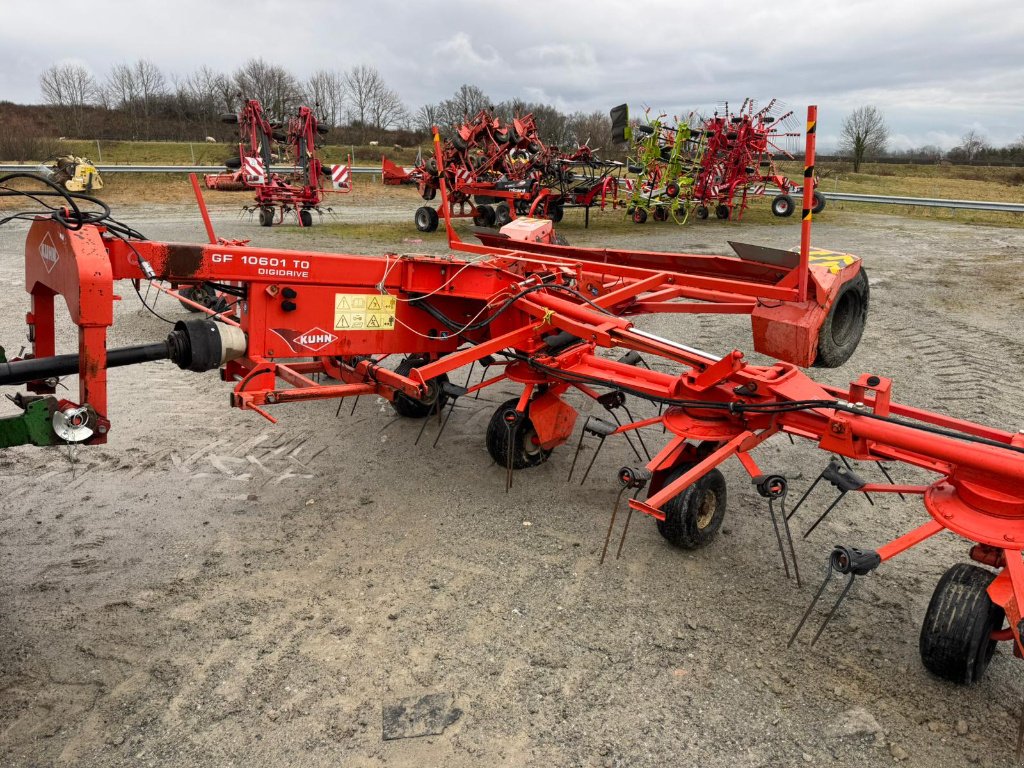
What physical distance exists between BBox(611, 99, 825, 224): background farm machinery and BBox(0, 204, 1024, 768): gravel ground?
13736 millimetres

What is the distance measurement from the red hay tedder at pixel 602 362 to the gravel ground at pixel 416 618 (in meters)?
0.26

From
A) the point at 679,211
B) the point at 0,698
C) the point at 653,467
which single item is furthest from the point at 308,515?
the point at 679,211

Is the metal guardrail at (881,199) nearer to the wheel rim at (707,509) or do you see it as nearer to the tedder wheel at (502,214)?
the tedder wheel at (502,214)

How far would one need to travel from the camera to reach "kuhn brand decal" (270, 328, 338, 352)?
4.14 m

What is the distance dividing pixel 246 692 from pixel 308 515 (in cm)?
150

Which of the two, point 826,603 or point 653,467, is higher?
point 653,467

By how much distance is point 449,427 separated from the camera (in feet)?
18.8

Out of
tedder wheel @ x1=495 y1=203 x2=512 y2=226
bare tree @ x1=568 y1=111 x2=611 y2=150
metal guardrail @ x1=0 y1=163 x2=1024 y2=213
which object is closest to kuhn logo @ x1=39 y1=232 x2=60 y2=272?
tedder wheel @ x1=495 y1=203 x2=512 y2=226

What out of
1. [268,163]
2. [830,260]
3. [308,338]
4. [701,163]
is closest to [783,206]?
[701,163]

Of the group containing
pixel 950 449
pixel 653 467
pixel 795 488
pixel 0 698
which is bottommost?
pixel 0 698

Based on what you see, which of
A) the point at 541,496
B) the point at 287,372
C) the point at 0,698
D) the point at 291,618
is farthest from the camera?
the point at 541,496

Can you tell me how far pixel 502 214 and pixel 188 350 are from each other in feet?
43.3

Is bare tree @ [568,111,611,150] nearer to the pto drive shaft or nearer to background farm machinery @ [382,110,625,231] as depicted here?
background farm machinery @ [382,110,625,231]

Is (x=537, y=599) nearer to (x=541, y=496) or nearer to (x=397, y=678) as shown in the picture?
(x=397, y=678)
